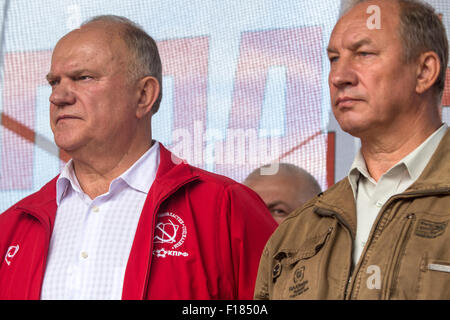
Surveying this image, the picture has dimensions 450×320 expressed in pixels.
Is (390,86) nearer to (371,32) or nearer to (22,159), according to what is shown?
(371,32)

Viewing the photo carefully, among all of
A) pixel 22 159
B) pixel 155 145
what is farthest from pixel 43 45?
pixel 155 145

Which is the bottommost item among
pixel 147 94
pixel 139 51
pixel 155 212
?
pixel 155 212

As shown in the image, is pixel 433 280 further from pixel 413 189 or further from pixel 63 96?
pixel 63 96

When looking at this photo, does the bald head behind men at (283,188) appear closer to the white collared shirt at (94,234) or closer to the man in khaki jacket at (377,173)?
the white collared shirt at (94,234)

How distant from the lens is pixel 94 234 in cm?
216

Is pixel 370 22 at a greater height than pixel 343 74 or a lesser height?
greater

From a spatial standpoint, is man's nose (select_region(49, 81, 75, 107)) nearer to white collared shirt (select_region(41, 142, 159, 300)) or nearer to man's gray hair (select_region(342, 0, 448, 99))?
white collared shirt (select_region(41, 142, 159, 300))

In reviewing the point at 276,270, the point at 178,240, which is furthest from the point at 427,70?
the point at 178,240

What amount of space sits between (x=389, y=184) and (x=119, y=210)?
0.78 m

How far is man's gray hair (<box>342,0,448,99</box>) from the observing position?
6.08 feet

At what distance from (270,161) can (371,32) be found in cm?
105

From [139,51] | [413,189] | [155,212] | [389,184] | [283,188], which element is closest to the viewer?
[413,189]
